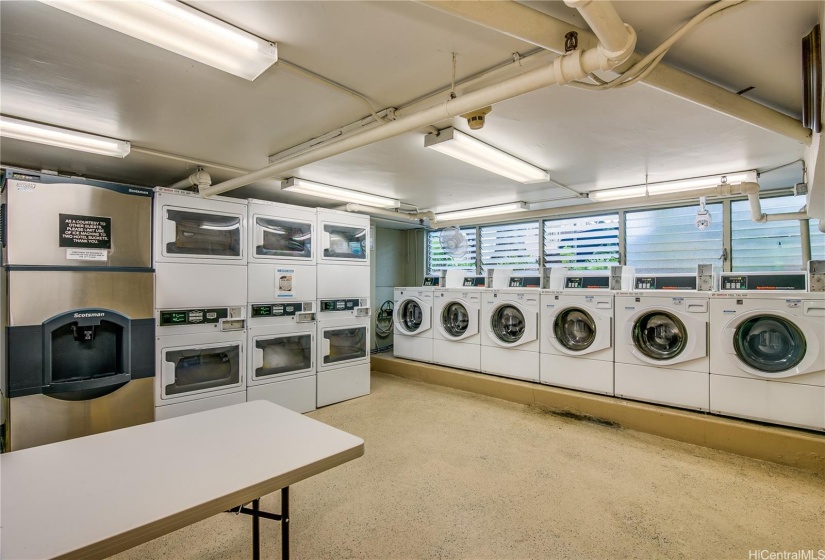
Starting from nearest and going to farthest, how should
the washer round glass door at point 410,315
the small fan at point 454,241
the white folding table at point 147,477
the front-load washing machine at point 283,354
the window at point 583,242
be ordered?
the white folding table at point 147,477 < the front-load washing machine at point 283,354 < the window at point 583,242 < the washer round glass door at point 410,315 < the small fan at point 454,241

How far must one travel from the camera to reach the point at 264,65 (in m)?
1.73

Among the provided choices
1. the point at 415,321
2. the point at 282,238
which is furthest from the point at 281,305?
the point at 415,321

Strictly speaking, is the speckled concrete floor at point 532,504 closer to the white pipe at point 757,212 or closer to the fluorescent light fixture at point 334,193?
the white pipe at point 757,212

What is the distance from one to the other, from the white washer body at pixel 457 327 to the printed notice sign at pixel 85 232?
145 inches

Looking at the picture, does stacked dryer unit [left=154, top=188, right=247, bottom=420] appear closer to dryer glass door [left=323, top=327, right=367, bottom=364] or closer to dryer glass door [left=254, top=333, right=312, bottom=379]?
dryer glass door [left=254, top=333, right=312, bottom=379]

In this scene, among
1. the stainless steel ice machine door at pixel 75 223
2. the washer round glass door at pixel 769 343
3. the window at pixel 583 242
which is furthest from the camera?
the window at pixel 583 242

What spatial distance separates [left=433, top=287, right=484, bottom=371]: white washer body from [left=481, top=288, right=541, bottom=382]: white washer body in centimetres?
10

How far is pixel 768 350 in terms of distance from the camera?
10.4ft

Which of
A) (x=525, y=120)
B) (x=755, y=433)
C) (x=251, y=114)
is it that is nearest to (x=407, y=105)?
(x=525, y=120)

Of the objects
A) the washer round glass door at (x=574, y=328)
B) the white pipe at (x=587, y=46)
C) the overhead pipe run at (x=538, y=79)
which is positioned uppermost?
the white pipe at (x=587, y=46)

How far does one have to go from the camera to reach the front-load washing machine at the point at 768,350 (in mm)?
2885

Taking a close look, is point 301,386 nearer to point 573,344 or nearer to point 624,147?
point 573,344

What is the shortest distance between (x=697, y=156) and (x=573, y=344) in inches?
83.8

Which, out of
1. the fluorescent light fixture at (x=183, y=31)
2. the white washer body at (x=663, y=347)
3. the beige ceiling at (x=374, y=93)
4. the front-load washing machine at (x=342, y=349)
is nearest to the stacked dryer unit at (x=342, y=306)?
Result: the front-load washing machine at (x=342, y=349)
